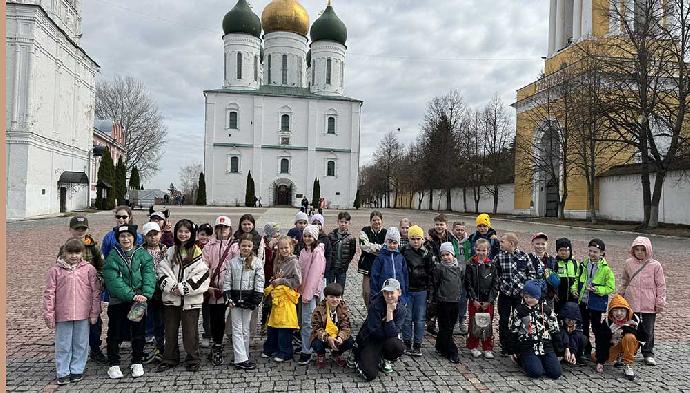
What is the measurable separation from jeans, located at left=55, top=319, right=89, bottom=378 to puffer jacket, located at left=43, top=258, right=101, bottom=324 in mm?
120

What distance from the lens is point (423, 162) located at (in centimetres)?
5741

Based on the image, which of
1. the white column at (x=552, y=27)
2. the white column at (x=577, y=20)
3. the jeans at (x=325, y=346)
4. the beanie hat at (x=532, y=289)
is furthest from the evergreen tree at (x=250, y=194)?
the beanie hat at (x=532, y=289)

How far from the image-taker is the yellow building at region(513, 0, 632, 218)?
1382 inches

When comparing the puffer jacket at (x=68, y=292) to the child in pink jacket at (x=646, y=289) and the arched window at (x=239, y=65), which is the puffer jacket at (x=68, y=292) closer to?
the child in pink jacket at (x=646, y=289)

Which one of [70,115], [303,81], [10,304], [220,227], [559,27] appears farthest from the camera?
[303,81]

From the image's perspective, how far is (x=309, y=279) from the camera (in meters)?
→ 6.10

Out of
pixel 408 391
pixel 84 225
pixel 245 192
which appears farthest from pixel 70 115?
pixel 408 391

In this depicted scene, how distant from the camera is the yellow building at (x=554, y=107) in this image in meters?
35.1

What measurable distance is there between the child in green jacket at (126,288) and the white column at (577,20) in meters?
39.3

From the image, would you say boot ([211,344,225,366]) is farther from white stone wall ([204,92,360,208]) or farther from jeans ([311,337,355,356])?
white stone wall ([204,92,360,208])

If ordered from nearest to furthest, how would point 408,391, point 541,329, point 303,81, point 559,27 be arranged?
point 408,391
point 541,329
point 559,27
point 303,81

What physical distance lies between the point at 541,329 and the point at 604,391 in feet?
2.76

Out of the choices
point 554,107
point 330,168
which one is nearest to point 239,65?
point 330,168

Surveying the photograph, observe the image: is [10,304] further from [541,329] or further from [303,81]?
[303,81]
